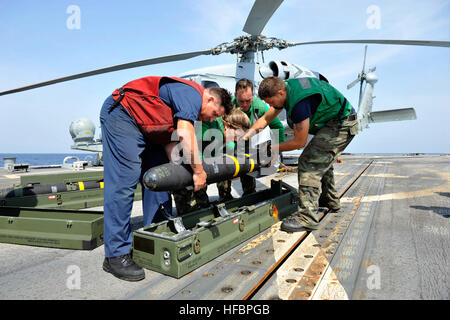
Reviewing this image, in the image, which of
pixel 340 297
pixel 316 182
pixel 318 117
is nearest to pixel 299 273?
pixel 340 297

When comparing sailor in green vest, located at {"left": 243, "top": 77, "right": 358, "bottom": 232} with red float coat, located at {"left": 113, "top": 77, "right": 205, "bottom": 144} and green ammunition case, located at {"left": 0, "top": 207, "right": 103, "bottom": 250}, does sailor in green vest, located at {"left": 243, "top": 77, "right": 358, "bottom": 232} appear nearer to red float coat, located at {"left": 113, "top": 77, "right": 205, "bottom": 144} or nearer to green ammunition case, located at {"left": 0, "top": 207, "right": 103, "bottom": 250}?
red float coat, located at {"left": 113, "top": 77, "right": 205, "bottom": 144}

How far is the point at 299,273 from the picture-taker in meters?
2.18

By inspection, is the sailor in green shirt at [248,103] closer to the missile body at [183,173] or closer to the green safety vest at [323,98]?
the green safety vest at [323,98]

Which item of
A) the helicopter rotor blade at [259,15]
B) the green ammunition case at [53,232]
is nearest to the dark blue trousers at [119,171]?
the green ammunition case at [53,232]

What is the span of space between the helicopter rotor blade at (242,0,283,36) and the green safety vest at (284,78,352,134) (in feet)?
14.0

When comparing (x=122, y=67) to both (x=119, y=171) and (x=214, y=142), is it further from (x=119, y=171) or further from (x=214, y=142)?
(x=119, y=171)

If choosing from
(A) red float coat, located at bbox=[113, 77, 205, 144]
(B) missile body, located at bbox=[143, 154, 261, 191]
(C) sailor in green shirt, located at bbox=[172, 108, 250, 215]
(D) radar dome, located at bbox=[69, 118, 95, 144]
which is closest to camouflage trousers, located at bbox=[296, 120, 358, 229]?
(B) missile body, located at bbox=[143, 154, 261, 191]

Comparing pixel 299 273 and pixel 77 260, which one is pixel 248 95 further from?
pixel 77 260

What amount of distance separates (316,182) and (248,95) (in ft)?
5.79

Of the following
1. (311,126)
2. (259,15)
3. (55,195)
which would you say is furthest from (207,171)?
(259,15)

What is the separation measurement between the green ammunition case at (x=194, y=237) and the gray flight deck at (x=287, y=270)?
0.27ft

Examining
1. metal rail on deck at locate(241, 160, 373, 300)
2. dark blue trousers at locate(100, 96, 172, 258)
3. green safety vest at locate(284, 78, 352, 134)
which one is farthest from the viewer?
green safety vest at locate(284, 78, 352, 134)

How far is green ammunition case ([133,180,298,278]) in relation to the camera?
220 centimetres

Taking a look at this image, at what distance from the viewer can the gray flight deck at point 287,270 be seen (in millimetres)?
1900
